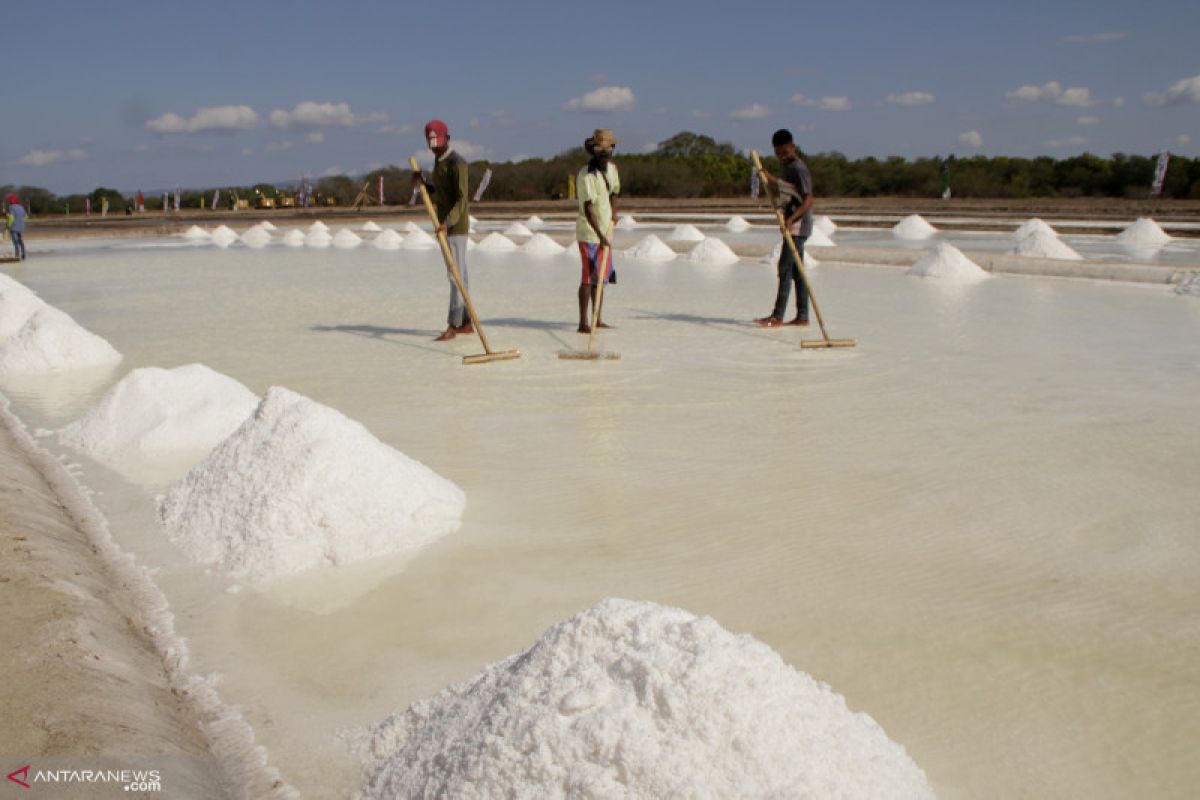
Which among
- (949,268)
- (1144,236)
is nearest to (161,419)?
(949,268)

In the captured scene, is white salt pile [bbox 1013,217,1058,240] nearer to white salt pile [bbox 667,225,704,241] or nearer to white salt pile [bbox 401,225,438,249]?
white salt pile [bbox 667,225,704,241]

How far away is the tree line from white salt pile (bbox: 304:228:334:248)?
9378mm

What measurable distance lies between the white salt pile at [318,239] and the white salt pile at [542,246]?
16.9 feet

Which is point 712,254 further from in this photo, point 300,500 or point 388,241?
point 300,500

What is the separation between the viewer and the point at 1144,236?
1374cm

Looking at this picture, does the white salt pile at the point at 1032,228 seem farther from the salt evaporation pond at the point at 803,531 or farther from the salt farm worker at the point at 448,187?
the salt farm worker at the point at 448,187

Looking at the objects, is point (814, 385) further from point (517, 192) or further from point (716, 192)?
point (517, 192)

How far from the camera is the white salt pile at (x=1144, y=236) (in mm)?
13648

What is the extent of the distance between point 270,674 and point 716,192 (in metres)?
36.9

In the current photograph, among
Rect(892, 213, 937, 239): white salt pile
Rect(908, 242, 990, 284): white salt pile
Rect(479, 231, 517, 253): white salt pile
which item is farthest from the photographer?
Rect(892, 213, 937, 239): white salt pile

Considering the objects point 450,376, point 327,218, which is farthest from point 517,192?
point 450,376

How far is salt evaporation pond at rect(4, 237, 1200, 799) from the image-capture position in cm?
195

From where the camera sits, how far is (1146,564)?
2.60m

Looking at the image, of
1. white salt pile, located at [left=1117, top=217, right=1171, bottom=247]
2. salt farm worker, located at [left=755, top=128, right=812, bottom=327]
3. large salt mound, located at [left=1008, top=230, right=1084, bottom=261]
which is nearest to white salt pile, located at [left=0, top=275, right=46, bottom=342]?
salt farm worker, located at [left=755, top=128, right=812, bottom=327]
